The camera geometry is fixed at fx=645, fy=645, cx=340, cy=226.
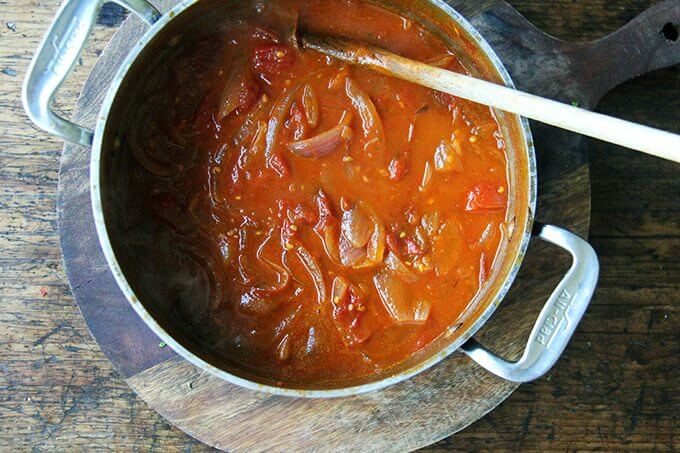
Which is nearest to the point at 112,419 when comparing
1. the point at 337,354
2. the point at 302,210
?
the point at 337,354

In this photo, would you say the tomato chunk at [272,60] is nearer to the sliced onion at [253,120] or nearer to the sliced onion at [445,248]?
the sliced onion at [253,120]

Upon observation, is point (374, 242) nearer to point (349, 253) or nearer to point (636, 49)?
point (349, 253)

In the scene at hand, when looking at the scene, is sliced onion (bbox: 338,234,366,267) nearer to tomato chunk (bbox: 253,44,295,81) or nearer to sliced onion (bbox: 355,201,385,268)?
sliced onion (bbox: 355,201,385,268)

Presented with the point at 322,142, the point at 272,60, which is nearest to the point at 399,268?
the point at 322,142

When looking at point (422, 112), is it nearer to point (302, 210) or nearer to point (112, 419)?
point (302, 210)

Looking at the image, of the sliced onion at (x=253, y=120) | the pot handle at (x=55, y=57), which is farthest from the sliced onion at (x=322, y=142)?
the pot handle at (x=55, y=57)

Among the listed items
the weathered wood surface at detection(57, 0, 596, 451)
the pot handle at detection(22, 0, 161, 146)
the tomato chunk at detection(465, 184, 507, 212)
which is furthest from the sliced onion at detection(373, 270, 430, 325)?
the pot handle at detection(22, 0, 161, 146)
